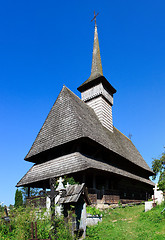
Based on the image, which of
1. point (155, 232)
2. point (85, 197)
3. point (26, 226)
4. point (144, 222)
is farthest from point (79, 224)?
point (144, 222)

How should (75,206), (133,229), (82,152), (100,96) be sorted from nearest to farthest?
A: (75,206), (133,229), (82,152), (100,96)

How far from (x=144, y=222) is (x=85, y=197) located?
3697 mm

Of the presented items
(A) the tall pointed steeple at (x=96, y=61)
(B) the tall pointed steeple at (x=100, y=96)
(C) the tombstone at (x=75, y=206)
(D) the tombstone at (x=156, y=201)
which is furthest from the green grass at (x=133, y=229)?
(A) the tall pointed steeple at (x=96, y=61)

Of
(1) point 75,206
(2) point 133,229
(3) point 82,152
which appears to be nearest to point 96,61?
(3) point 82,152

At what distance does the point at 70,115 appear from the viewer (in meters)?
15.9

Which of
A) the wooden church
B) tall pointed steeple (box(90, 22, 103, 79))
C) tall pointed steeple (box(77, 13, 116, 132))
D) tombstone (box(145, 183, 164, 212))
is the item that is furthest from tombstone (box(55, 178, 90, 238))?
tall pointed steeple (box(90, 22, 103, 79))

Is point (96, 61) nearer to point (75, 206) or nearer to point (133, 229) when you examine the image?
point (133, 229)

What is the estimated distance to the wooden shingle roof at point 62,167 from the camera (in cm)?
1275

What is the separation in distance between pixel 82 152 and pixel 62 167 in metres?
2.64

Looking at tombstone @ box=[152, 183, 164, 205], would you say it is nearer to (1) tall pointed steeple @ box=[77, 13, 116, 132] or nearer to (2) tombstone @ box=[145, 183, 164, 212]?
(2) tombstone @ box=[145, 183, 164, 212]

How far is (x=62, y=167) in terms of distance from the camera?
13.8 meters

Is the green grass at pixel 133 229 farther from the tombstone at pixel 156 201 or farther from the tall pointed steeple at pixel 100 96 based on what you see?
the tall pointed steeple at pixel 100 96

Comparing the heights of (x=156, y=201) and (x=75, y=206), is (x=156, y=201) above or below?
below

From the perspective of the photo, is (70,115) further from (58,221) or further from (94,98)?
(58,221)
